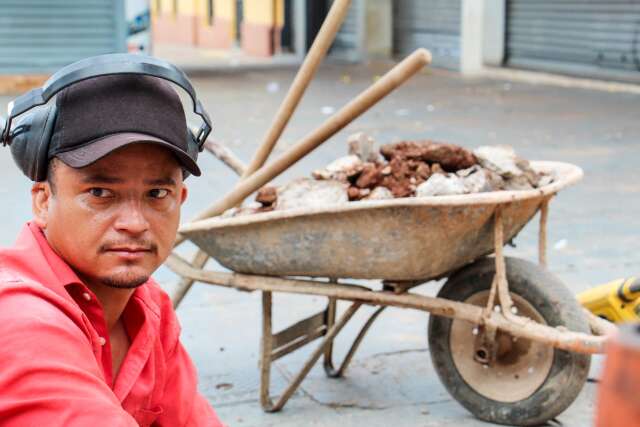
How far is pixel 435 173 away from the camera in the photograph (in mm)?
3379

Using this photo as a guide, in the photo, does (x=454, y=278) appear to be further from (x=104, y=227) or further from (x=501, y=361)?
(x=104, y=227)

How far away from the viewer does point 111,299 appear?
→ 5.74 ft

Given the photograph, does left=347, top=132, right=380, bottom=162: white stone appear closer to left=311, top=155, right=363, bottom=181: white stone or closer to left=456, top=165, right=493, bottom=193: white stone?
left=311, top=155, right=363, bottom=181: white stone

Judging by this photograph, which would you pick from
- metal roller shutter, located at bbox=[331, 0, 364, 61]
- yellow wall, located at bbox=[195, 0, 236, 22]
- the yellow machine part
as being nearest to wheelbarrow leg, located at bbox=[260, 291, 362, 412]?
the yellow machine part

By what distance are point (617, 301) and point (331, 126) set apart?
1.32 meters

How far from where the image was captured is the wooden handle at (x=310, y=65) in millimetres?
3102

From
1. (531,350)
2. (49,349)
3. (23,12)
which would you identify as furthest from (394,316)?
(23,12)

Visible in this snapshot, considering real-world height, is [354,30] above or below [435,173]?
below

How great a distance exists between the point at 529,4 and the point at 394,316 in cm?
1149

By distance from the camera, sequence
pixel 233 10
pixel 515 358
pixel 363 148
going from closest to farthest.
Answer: pixel 515 358 < pixel 363 148 < pixel 233 10

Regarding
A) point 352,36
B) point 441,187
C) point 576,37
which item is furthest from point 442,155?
point 352,36

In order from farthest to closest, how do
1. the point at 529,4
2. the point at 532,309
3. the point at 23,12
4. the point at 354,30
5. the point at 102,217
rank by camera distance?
the point at 354,30, the point at 529,4, the point at 23,12, the point at 532,309, the point at 102,217

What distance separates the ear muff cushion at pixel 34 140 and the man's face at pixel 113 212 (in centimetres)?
3

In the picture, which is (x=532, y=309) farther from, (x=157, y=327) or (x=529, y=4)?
(x=529, y=4)
